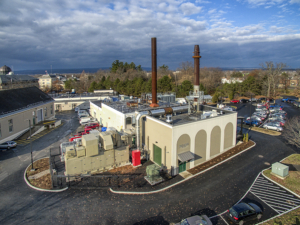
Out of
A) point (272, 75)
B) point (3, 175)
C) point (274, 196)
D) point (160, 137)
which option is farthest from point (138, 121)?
point (272, 75)

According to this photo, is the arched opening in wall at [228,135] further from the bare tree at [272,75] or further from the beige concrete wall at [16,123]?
the bare tree at [272,75]

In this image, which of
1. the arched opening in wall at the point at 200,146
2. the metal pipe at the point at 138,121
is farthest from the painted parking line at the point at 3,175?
the arched opening in wall at the point at 200,146

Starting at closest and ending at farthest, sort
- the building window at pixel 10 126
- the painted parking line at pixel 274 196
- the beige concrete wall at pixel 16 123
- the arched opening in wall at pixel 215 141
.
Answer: the painted parking line at pixel 274 196, the arched opening in wall at pixel 215 141, the beige concrete wall at pixel 16 123, the building window at pixel 10 126

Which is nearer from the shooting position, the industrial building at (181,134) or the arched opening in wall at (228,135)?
the industrial building at (181,134)

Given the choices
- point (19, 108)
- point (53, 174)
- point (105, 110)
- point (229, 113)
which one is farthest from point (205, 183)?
point (19, 108)

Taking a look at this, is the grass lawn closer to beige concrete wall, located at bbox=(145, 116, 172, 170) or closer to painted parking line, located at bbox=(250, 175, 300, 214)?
painted parking line, located at bbox=(250, 175, 300, 214)

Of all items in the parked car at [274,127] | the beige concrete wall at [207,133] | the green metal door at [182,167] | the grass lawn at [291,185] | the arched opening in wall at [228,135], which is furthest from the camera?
the parked car at [274,127]

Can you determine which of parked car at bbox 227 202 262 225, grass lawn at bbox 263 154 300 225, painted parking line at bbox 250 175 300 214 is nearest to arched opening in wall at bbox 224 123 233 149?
grass lawn at bbox 263 154 300 225
